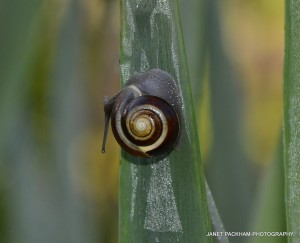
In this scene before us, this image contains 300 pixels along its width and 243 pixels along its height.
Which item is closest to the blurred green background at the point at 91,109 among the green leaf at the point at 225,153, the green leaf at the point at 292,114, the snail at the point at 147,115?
the green leaf at the point at 225,153

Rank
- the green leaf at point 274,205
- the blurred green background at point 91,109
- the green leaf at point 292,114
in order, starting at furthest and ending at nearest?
the blurred green background at point 91,109
the green leaf at point 274,205
the green leaf at point 292,114

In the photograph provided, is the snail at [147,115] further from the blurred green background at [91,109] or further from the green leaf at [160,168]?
the blurred green background at [91,109]

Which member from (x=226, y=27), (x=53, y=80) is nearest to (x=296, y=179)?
(x=226, y=27)

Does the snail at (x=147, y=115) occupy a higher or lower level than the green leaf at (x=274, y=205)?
higher

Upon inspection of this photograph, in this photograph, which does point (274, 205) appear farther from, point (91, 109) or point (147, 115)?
point (91, 109)

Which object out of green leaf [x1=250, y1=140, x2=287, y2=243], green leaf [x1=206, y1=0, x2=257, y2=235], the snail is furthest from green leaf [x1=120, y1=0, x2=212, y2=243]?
green leaf [x1=206, y1=0, x2=257, y2=235]

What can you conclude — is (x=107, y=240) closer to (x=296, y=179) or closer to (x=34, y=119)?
(x=34, y=119)
